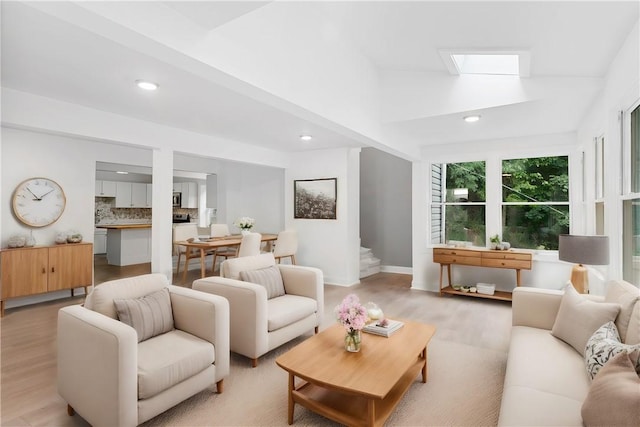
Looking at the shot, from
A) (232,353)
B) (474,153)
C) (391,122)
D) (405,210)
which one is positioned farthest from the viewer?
(405,210)

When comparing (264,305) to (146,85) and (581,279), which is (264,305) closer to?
(146,85)

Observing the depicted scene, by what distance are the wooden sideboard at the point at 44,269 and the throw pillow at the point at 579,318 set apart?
18.0 ft

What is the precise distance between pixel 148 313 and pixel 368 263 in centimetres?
495

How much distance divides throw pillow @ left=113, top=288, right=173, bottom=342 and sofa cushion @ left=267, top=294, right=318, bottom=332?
0.81 metres

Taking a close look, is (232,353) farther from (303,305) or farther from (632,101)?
(632,101)

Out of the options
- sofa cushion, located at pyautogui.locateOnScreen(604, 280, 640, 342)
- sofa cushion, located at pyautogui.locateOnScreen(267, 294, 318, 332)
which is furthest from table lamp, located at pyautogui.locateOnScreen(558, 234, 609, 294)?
sofa cushion, located at pyautogui.locateOnScreen(267, 294, 318, 332)

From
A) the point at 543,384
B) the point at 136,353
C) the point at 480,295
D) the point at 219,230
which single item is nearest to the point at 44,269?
the point at 219,230

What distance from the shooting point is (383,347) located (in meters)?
2.36

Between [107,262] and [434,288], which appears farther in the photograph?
[107,262]

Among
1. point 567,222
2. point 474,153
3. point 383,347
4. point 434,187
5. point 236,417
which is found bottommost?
point 236,417

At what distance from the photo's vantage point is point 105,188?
8.54 meters

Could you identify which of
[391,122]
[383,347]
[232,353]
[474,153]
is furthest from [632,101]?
[232,353]

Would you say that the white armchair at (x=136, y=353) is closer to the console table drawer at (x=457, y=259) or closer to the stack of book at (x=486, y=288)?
the console table drawer at (x=457, y=259)

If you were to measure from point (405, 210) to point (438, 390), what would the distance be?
4910mm
